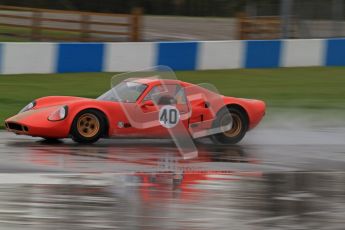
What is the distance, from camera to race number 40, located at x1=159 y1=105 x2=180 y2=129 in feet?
32.0

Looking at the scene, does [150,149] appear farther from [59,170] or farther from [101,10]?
[101,10]

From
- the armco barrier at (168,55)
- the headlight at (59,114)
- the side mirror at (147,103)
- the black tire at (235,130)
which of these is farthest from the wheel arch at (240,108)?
the armco barrier at (168,55)

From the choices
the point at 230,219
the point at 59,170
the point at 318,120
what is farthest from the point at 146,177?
the point at 318,120

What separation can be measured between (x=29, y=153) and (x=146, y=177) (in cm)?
184

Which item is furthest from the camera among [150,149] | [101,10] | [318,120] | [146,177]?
[101,10]

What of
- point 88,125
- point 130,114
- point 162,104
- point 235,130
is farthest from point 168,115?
point 235,130

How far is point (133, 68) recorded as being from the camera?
56.7 ft

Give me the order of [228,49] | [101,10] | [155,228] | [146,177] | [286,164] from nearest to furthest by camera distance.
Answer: [155,228] → [146,177] → [286,164] → [228,49] → [101,10]

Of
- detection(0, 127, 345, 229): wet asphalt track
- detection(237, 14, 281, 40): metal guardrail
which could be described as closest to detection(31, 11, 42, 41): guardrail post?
detection(237, 14, 281, 40): metal guardrail

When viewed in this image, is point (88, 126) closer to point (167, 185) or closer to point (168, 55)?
point (167, 185)

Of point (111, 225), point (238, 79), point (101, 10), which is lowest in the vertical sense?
point (111, 225)

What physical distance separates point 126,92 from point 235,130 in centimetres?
155

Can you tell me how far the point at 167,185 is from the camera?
7293 mm

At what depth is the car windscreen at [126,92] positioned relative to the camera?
388 inches
